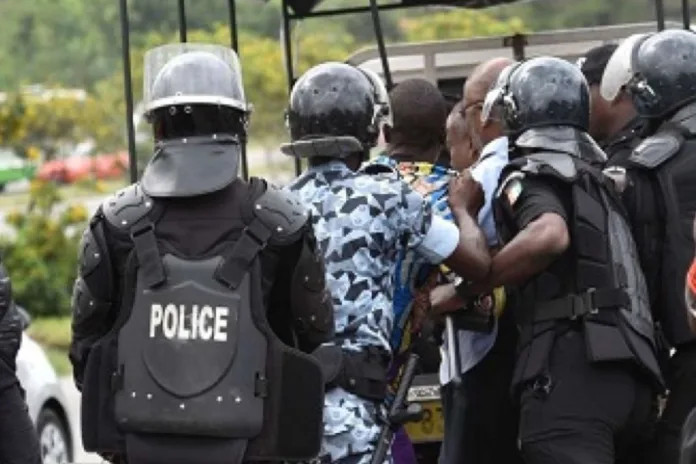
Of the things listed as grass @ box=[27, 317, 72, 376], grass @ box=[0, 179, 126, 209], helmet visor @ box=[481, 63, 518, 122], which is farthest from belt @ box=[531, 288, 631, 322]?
grass @ box=[0, 179, 126, 209]

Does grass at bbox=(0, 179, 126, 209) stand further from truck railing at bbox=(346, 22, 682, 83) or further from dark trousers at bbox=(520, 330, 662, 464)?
dark trousers at bbox=(520, 330, 662, 464)

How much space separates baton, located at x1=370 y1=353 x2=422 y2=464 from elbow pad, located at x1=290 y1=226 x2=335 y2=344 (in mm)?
468

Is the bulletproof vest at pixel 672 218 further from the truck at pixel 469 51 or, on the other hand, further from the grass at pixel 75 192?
the grass at pixel 75 192

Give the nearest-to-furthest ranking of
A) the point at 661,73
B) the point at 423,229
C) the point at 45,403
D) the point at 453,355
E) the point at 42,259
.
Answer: the point at 423,229, the point at 661,73, the point at 453,355, the point at 45,403, the point at 42,259

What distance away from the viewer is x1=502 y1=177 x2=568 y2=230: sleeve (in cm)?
603

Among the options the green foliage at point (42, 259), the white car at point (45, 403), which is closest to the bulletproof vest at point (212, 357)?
the white car at point (45, 403)

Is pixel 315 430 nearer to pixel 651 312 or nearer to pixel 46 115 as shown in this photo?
pixel 651 312

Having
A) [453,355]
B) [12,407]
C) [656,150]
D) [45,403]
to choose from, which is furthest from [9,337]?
[45,403]

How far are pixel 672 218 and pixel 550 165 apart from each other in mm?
476

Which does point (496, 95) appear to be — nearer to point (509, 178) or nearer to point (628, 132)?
point (509, 178)

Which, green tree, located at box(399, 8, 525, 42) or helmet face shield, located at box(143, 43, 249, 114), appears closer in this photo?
helmet face shield, located at box(143, 43, 249, 114)

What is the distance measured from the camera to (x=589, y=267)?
605 centimetres

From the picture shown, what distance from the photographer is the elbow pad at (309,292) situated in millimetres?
5164

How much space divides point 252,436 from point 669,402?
179cm
